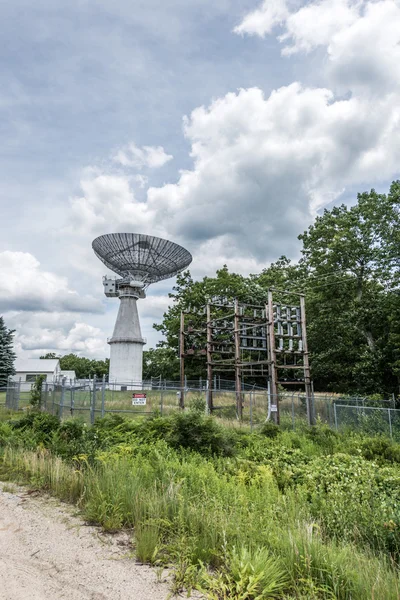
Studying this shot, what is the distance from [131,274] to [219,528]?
37.9 m

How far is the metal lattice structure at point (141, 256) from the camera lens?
121 ft

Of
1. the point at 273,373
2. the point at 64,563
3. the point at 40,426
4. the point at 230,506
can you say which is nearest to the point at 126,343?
the point at 273,373

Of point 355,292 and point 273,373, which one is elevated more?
point 355,292

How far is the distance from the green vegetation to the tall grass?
16 mm

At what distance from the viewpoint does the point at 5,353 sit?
33.2 metres

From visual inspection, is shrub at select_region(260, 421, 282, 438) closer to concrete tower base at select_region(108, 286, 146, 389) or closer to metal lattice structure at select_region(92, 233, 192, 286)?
metal lattice structure at select_region(92, 233, 192, 286)

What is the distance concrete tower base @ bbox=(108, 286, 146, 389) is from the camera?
40.8m

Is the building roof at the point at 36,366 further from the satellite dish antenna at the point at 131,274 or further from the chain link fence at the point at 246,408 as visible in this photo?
the chain link fence at the point at 246,408

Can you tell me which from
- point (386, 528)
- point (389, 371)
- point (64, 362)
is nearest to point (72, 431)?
point (386, 528)

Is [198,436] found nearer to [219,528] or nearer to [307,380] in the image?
[219,528]

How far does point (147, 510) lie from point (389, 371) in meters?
25.3

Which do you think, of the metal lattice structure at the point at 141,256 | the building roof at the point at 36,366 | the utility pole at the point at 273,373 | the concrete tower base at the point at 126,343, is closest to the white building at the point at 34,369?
the building roof at the point at 36,366

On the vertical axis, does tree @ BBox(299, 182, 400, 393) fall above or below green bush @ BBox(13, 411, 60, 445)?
above

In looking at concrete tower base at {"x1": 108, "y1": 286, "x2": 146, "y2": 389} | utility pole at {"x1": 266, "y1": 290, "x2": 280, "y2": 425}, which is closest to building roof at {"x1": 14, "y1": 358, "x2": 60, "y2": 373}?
concrete tower base at {"x1": 108, "y1": 286, "x2": 146, "y2": 389}
